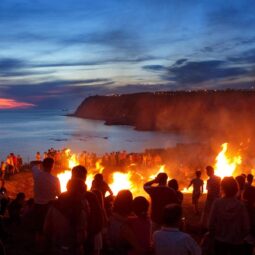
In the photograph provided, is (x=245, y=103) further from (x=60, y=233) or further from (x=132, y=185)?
(x=60, y=233)

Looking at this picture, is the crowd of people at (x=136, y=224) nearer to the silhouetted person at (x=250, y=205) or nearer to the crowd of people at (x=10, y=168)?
the silhouetted person at (x=250, y=205)

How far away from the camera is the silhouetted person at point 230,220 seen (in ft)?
19.5

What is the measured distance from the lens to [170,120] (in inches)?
6137

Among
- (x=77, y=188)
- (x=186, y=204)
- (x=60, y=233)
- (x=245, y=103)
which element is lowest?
(x=186, y=204)

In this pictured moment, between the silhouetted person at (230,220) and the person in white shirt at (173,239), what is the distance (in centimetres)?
149

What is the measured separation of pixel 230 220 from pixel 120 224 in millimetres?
1688

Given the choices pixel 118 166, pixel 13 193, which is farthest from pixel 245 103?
pixel 13 193

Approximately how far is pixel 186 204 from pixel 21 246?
321 inches

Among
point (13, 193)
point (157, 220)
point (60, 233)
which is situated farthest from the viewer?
point (13, 193)

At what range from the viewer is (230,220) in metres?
5.98

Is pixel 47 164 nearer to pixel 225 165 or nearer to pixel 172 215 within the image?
pixel 172 215

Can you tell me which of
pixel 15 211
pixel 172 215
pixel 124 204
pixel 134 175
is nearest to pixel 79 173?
pixel 124 204

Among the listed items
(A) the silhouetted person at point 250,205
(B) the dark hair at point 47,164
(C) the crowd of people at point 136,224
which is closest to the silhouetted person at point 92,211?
(C) the crowd of people at point 136,224

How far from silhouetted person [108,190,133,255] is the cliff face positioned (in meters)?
93.2
